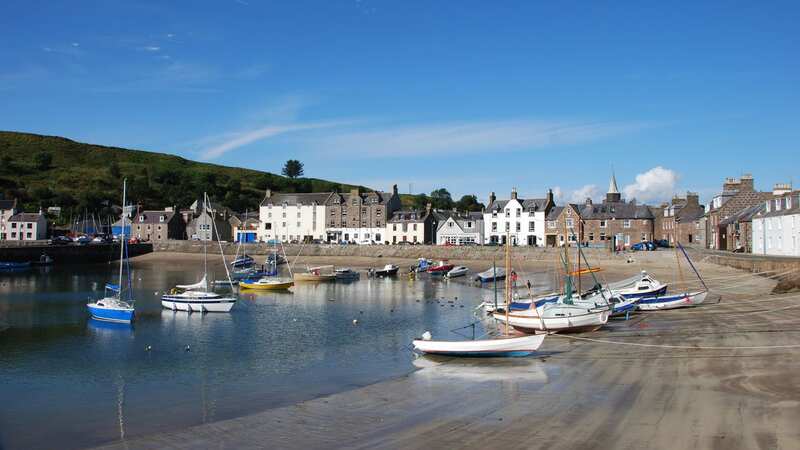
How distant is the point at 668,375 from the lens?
65.1ft

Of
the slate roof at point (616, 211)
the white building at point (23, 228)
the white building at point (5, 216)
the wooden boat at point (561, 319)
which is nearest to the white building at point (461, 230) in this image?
the slate roof at point (616, 211)

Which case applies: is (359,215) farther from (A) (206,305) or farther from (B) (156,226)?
(A) (206,305)

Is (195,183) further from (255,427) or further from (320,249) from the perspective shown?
(255,427)

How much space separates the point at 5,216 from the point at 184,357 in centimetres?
9658

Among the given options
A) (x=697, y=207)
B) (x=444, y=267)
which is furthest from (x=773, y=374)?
(x=697, y=207)

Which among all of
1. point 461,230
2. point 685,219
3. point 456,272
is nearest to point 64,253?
point 461,230

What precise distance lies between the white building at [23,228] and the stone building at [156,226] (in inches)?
583

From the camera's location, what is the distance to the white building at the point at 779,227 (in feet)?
162

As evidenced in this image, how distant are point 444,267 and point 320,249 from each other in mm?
29130

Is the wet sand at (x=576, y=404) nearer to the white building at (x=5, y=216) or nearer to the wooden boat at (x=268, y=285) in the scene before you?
the wooden boat at (x=268, y=285)

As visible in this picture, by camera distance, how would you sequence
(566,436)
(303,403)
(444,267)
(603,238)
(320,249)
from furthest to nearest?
(320,249) → (603,238) → (444,267) → (303,403) → (566,436)

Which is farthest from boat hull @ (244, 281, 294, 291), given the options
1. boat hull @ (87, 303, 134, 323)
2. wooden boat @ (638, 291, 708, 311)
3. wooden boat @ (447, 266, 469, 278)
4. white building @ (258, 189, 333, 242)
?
white building @ (258, 189, 333, 242)

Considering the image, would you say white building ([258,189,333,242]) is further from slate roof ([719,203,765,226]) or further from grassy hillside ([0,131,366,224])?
slate roof ([719,203,765,226])

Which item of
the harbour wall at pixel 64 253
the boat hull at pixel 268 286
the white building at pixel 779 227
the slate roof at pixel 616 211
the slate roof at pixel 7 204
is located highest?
the slate roof at pixel 7 204
